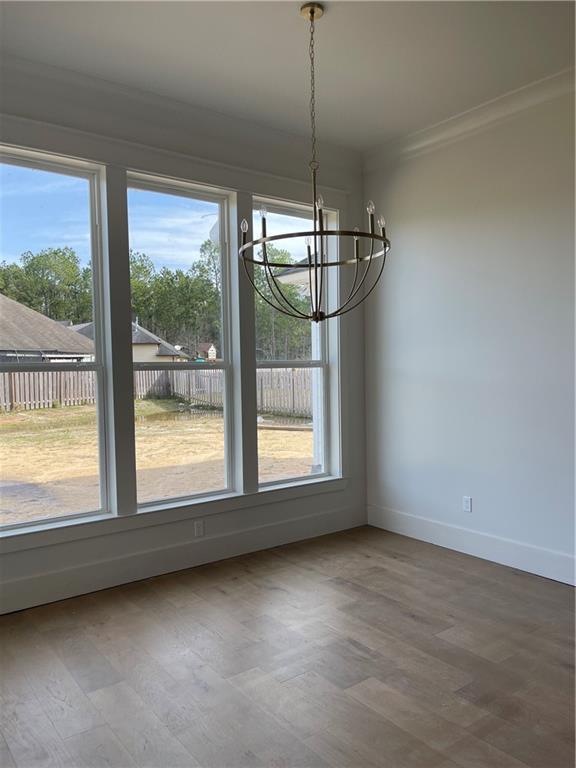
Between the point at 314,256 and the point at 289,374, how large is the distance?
196 cm

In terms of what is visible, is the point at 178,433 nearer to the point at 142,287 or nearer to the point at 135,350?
the point at 135,350

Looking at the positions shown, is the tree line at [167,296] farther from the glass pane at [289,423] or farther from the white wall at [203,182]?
the white wall at [203,182]

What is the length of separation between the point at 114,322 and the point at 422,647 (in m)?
2.51

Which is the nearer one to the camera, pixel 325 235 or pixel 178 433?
pixel 325 235

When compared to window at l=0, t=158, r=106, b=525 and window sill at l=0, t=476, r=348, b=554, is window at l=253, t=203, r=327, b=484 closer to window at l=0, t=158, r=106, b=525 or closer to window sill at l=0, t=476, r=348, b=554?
window sill at l=0, t=476, r=348, b=554

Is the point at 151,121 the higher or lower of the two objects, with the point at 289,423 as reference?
higher

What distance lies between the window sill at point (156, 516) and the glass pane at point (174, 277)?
3.28 ft

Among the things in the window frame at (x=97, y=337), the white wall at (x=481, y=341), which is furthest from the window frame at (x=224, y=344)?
the white wall at (x=481, y=341)

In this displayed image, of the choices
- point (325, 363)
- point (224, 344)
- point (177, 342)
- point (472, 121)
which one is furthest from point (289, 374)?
point (472, 121)

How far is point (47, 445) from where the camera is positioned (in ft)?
11.2

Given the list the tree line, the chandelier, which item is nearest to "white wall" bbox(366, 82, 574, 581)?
the chandelier

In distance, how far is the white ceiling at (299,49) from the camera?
2707 millimetres

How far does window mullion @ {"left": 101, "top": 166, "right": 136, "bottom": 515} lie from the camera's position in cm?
351

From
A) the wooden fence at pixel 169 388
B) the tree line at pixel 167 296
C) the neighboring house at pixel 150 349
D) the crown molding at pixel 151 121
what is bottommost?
the wooden fence at pixel 169 388
